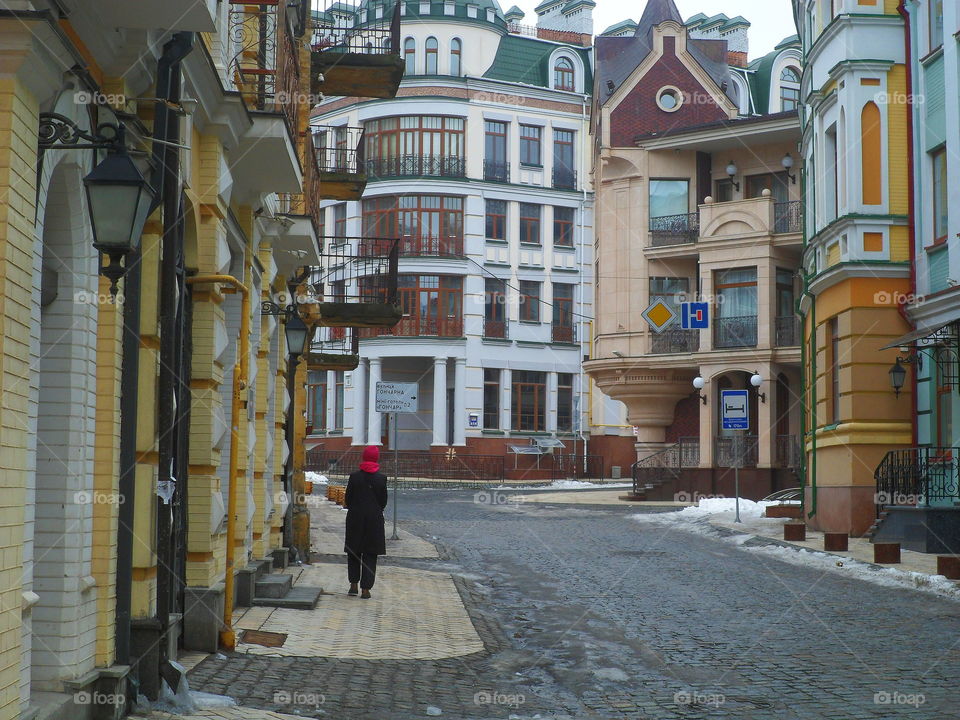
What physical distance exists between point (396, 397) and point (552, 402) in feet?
118

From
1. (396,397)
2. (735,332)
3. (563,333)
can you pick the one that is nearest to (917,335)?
(396,397)

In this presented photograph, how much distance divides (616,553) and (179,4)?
46.1 ft

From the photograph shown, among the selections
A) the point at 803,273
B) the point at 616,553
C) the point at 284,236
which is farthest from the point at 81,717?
the point at 803,273

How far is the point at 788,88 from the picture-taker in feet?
183

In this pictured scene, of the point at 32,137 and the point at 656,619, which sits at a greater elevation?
the point at 32,137

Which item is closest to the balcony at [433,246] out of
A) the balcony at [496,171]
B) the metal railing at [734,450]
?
the balcony at [496,171]

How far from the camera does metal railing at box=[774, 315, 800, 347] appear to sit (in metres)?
38.5

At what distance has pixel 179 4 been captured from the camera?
22.1ft

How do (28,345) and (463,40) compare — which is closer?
(28,345)

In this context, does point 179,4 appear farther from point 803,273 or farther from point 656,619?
point 803,273

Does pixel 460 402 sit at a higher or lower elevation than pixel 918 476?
higher

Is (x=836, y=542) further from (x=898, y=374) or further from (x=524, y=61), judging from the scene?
(x=524, y=61)

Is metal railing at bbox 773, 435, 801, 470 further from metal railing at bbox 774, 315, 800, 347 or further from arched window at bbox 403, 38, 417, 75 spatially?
arched window at bbox 403, 38, 417, 75

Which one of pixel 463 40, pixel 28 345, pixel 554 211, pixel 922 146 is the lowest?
pixel 28 345
